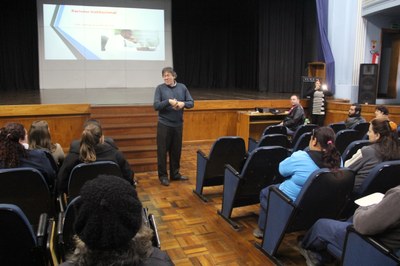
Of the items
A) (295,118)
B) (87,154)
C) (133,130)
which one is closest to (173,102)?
(87,154)

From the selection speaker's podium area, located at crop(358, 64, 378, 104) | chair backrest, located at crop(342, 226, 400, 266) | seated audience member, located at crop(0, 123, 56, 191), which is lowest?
chair backrest, located at crop(342, 226, 400, 266)

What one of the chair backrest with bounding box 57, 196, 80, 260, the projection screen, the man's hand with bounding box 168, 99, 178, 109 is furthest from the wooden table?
the chair backrest with bounding box 57, 196, 80, 260

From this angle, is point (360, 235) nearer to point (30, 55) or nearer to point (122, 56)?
point (122, 56)

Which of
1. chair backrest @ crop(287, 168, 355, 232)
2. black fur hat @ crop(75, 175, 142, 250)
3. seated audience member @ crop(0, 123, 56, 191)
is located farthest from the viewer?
seated audience member @ crop(0, 123, 56, 191)

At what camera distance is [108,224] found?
0.96 m

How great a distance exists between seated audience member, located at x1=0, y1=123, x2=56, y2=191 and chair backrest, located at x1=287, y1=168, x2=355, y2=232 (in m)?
1.99

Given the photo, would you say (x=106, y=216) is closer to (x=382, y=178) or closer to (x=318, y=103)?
(x=382, y=178)

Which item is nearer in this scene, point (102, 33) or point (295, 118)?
point (295, 118)

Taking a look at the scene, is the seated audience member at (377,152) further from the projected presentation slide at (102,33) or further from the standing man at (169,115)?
the projected presentation slide at (102,33)

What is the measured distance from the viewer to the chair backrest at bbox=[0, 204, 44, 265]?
1805 mm

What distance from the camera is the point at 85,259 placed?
1026 mm

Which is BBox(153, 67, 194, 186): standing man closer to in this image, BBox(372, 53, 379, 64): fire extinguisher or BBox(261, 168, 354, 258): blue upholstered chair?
BBox(261, 168, 354, 258): blue upholstered chair

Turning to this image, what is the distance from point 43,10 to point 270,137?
7.71 meters

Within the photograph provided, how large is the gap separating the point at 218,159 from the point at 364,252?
2143 millimetres
